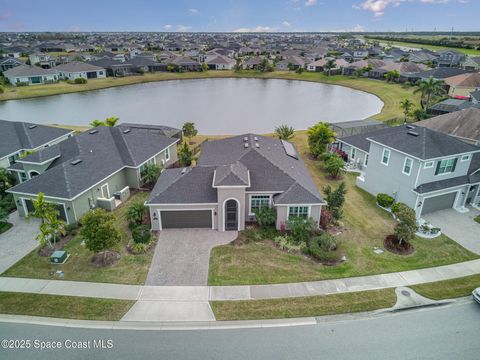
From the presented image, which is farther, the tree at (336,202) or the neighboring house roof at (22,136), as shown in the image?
the neighboring house roof at (22,136)

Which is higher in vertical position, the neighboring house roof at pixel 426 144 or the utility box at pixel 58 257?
the neighboring house roof at pixel 426 144

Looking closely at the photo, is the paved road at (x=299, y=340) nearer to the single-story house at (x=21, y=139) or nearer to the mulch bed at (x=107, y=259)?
the mulch bed at (x=107, y=259)

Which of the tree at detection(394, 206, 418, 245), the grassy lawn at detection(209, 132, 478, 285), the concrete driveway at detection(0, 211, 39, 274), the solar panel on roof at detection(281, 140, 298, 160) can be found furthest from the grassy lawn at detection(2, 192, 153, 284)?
the tree at detection(394, 206, 418, 245)

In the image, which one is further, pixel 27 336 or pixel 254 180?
pixel 254 180

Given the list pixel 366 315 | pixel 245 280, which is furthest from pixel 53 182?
pixel 366 315

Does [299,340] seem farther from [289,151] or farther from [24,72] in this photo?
[24,72]

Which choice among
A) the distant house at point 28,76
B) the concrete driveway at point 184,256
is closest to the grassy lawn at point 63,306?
the concrete driveway at point 184,256

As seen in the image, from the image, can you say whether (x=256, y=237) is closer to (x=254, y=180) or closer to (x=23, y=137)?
(x=254, y=180)

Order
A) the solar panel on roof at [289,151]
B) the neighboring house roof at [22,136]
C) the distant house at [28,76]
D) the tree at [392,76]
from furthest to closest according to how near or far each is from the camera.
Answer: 1. the tree at [392,76]
2. the distant house at [28,76]
3. the neighboring house roof at [22,136]
4. the solar panel on roof at [289,151]
